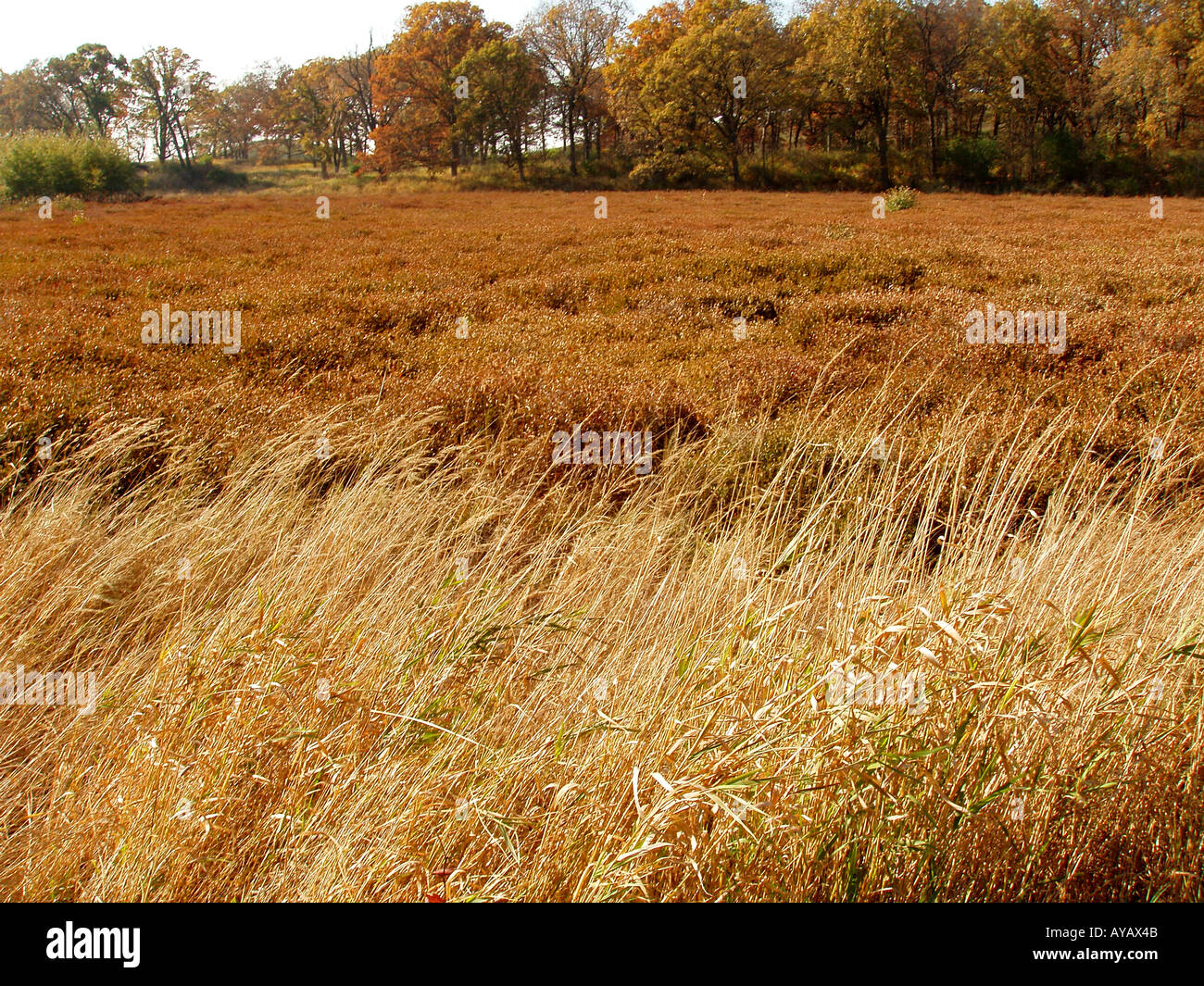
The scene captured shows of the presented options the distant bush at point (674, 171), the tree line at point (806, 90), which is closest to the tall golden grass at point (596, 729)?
the tree line at point (806, 90)

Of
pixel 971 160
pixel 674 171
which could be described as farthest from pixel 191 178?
pixel 971 160

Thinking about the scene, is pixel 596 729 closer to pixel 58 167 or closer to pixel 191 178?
pixel 58 167

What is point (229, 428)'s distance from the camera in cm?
677

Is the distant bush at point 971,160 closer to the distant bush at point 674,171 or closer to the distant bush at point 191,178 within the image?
the distant bush at point 674,171

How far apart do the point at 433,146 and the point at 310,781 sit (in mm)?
54155

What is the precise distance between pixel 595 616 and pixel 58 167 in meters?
38.0

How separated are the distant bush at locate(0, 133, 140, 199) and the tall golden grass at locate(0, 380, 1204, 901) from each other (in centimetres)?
3471

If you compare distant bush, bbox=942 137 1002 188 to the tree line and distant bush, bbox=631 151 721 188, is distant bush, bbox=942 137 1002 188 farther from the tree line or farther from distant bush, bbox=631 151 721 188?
distant bush, bbox=631 151 721 188

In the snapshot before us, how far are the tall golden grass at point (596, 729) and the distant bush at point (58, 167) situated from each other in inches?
1367

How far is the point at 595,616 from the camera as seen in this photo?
153 inches

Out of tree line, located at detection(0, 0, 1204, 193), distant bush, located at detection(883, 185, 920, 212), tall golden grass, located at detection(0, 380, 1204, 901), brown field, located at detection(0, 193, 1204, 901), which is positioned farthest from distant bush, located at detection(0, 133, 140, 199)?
tall golden grass, located at detection(0, 380, 1204, 901)

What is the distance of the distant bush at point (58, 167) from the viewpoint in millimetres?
29406

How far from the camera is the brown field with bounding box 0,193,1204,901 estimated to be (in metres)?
2.30
